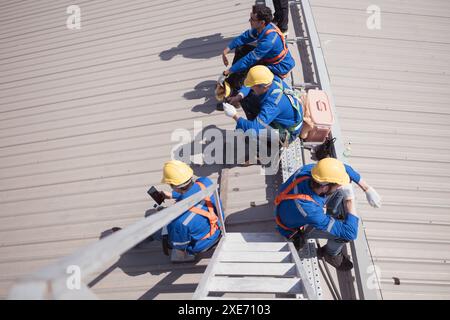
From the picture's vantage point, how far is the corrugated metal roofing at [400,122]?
342 centimetres

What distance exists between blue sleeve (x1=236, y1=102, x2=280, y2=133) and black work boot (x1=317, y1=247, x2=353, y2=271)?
1.72 m

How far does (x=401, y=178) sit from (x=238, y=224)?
2623 mm

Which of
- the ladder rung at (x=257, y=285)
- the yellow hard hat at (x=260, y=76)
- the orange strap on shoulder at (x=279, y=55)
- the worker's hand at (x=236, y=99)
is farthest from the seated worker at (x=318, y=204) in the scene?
the orange strap on shoulder at (x=279, y=55)

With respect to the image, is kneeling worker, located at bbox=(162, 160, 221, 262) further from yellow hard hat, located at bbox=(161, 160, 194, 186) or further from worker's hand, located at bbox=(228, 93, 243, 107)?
worker's hand, located at bbox=(228, 93, 243, 107)

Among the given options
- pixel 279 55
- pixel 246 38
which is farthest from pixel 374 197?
pixel 246 38

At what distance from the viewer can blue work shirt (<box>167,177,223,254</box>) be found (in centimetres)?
294

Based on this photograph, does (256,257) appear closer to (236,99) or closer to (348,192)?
(348,192)

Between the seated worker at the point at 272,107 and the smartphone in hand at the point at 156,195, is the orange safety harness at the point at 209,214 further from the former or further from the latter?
the seated worker at the point at 272,107

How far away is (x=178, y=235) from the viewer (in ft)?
9.89

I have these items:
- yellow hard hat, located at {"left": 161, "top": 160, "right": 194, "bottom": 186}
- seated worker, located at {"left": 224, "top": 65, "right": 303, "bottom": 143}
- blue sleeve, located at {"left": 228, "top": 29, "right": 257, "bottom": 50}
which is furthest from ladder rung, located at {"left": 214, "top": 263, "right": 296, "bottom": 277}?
blue sleeve, located at {"left": 228, "top": 29, "right": 257, "bottom": 50}

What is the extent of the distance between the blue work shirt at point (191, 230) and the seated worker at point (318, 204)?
0.86 meters
